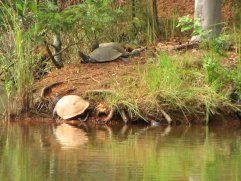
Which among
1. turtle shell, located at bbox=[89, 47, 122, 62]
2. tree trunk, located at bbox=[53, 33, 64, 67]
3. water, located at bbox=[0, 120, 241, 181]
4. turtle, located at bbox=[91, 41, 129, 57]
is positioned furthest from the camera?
tree trunk, located at bbox=[53, 33, 64, 67]

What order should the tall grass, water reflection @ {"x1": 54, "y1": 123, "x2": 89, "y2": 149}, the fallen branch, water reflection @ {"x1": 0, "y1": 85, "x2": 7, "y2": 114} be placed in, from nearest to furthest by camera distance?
water reflection @ {"x1": 54, "y1": 123, "x2": 89, "y2": 149} < the tall grass < water reflection @ {"x1": 0, "y1": 85, "x2": 7, "y2": 114} < the fallen branch

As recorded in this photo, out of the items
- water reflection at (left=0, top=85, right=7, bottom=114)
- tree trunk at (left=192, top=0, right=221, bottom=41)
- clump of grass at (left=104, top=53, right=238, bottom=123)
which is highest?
tree trunk at (left=192, top=0, right=221, bottom=41)

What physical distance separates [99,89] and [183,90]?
1.49 metres

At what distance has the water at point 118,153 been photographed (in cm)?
827

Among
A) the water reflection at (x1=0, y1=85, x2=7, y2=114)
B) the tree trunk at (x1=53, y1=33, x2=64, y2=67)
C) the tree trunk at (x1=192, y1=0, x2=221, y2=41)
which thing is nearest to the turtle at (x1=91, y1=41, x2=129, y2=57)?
the tree trunk at (x1=53, y1=33, x2=64, y2=67)

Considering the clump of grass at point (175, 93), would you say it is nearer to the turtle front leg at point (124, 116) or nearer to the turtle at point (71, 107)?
the turtle front leg at point (124, 116)

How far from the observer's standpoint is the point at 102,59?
15047mm

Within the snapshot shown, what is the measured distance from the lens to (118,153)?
973cm

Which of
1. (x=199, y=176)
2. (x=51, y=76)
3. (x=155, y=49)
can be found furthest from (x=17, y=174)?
(x=155, y=49)

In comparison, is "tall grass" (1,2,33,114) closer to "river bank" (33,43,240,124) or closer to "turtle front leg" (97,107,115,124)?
"river bank" (33,43,240,124)

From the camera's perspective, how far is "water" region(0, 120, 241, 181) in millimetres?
8266

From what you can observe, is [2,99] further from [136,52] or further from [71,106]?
[136,52]

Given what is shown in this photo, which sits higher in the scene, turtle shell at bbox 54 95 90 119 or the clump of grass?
the clump of grass

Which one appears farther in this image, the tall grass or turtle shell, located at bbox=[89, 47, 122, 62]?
turtle shell, located at bbox=[89, 47, 122, 62]
